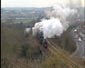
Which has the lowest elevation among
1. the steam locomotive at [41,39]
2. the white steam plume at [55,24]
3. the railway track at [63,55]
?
the railway track at [63,55]

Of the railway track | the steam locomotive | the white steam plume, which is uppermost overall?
the white steam plume

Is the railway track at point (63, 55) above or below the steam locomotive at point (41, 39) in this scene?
Result: below

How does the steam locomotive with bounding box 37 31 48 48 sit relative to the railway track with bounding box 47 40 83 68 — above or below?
above

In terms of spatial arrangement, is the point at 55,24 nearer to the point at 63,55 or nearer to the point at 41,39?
the point at 41,39

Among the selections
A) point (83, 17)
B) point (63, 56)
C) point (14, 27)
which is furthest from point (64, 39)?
point (14, 27)

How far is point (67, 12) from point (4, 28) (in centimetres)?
61

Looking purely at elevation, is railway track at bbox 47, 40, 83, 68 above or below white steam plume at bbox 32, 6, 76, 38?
below

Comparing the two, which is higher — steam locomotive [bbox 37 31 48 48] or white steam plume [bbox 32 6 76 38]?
white steam plume [bbox 32 6 76 38]

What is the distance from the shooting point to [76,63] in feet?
5.87

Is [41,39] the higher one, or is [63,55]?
[41,39]

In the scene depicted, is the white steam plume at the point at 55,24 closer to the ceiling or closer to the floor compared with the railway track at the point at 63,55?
closer to the ceiling

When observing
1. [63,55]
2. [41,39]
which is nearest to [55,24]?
[41,39]

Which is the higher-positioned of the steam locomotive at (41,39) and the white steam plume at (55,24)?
the white steam plume at (55,24)

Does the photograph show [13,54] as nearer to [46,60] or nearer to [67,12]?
[46,60]
